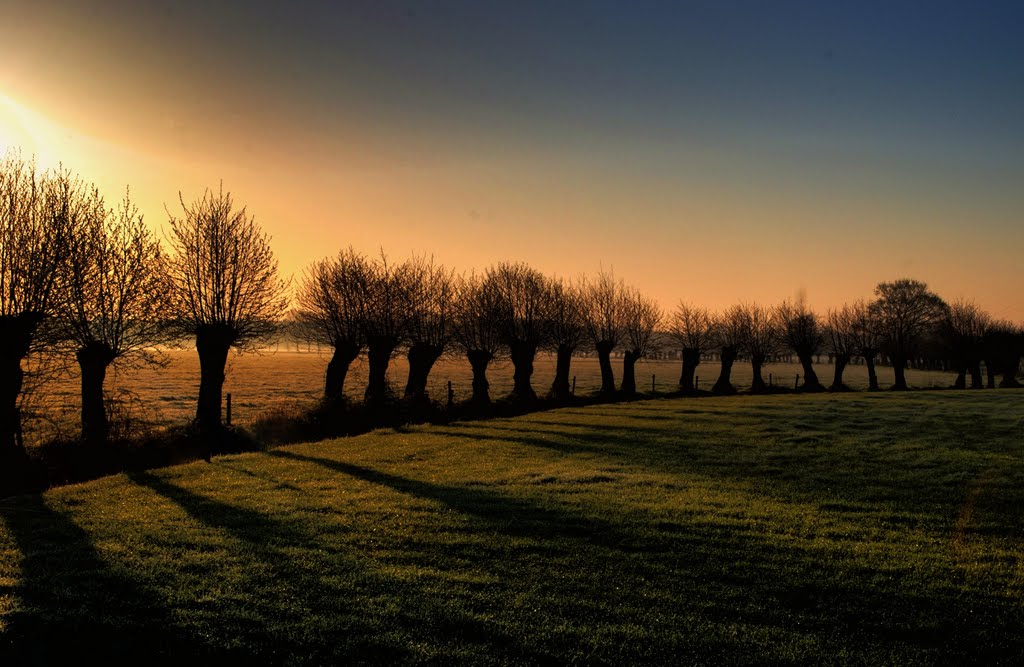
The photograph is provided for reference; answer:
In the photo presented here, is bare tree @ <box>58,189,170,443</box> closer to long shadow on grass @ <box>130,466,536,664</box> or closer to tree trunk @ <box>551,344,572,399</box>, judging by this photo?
long shadow on grass @ <box>130,466,536,664</box>

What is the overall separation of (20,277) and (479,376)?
90.6ft

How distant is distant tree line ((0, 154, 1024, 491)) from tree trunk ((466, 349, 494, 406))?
120mm

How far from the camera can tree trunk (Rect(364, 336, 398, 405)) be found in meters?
37.2

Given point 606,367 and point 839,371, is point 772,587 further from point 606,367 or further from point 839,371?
point 839,371

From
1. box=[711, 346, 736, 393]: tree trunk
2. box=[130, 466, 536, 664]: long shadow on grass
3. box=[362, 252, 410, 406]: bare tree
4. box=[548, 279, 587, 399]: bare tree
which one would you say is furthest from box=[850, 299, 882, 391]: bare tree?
box=[130, 466, 536, 664]: long shadow on grass

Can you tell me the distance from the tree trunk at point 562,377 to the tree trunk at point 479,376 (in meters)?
6.23

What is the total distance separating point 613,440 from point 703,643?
19.2 meters

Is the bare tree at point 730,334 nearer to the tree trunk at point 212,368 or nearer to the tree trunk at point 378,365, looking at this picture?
the tree trunk at point 378,365

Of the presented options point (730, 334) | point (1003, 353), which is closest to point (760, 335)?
point (730, 334)

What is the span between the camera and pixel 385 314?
42031mm

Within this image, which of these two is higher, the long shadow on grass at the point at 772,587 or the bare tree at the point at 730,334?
the bare tree at the point at 730,334

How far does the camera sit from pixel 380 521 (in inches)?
504

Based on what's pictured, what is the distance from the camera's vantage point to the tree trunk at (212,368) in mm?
28453

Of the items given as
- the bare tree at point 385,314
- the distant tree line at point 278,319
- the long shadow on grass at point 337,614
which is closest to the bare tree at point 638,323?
the distant tree line at point 278,319
